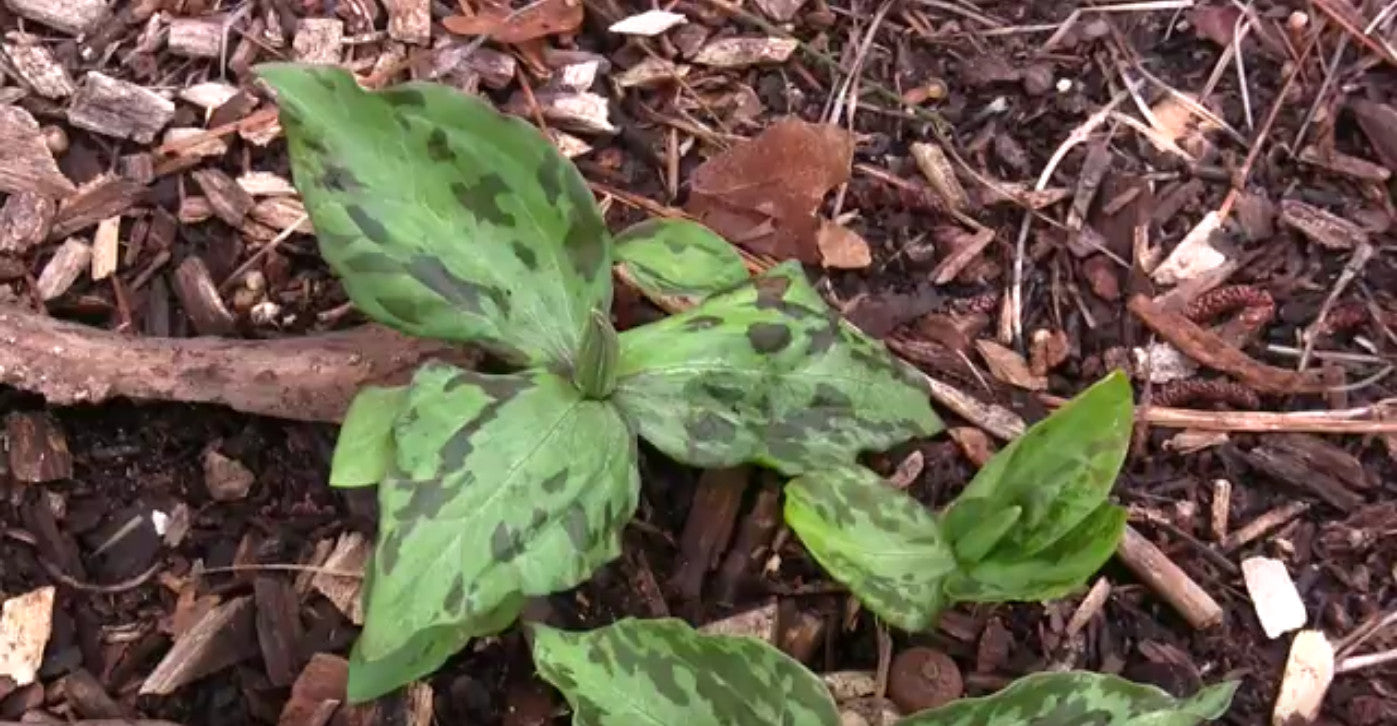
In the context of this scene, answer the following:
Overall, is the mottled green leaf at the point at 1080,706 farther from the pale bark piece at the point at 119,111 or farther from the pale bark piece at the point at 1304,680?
the pale bark piece at the point at 119,111

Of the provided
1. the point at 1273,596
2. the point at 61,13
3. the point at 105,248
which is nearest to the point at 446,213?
the point at 105,248

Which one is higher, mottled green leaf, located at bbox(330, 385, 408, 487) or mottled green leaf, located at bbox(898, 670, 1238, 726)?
mottled green leaf, located at bbox(330, 385, 408, 487)

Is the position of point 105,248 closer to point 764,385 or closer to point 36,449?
point 36,449

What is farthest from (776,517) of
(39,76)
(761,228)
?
(39,76)

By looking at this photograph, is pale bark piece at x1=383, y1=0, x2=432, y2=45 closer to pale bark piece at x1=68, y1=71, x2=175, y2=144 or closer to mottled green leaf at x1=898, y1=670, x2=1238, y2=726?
pale bark piece at x1=68, y1=71, x2=175, y2=144

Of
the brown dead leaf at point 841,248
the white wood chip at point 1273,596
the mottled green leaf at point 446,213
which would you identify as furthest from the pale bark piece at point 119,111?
the white wood chip at point 1273,596

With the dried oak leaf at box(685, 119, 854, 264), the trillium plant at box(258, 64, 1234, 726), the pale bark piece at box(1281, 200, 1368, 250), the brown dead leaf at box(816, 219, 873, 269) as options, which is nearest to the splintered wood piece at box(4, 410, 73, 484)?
the trillium plant at box(258, 64, 1234, 726)
